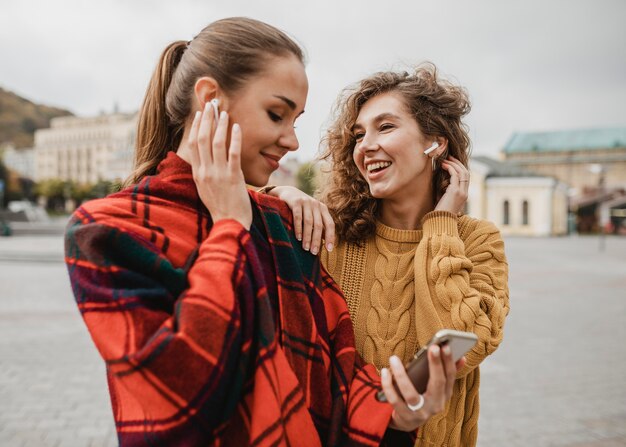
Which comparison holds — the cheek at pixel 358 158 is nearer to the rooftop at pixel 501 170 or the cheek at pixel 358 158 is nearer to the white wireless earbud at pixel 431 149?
the white wireless earbud at pixel 431 149

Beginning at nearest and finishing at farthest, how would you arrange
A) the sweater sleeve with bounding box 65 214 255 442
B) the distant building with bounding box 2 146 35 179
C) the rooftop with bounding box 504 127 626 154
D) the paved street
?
1. the sweater sleeve with bounding box 65 214 255 442
2. the paved street
3. the rooftop with bounding box 504 127 626 154
4. the distant building with bounding box 2 146 35 179

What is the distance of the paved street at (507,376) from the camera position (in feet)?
15.7

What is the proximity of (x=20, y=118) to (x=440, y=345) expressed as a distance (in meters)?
186

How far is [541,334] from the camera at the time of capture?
349 inches

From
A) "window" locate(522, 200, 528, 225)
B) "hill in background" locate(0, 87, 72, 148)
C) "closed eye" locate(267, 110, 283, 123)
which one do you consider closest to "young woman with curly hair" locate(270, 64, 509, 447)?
"closed eye" locate(267, 110, 283, 123)

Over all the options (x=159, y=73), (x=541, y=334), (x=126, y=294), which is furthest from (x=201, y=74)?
(x=541, y=334)

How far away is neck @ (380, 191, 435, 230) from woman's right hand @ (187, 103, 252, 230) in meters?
1.01

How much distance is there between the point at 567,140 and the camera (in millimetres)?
81875

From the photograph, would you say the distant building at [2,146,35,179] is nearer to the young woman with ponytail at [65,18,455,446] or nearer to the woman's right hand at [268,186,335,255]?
the woman's right hand at [268,186,335,255]

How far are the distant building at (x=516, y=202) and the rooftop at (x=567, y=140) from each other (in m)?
29.5

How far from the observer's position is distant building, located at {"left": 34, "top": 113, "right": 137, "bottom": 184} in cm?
11638

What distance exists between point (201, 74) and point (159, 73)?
22cm

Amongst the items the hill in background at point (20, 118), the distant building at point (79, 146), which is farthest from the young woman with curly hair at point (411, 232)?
the hill in background at point (20, 118)

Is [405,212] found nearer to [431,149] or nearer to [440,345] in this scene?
[431,149]
